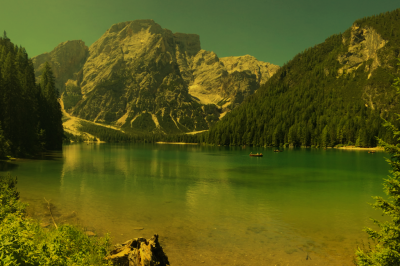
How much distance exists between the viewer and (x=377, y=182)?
56.3 meters

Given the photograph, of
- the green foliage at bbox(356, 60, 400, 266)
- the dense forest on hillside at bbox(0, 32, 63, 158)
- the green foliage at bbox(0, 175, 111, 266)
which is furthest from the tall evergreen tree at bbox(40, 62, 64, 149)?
the green foliage at bbox(356, 60, 400, 266)

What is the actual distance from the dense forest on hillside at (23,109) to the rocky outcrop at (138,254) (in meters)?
70.6

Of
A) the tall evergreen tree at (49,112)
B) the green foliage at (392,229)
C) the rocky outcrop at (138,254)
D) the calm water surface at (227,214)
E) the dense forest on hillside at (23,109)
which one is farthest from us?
the tall evergreen tree at (49,112)

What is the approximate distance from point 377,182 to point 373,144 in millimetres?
163010

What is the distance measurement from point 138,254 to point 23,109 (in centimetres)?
9124

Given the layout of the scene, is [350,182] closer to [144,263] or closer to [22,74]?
[144,263]

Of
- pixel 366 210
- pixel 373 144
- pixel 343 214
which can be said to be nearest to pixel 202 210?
pixel 343 214

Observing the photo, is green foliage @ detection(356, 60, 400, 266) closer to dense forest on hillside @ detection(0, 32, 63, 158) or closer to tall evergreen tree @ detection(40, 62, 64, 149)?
dense forest on hillside @ detection(0, 32, 63, 158)

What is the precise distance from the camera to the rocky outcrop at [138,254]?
12938 mm

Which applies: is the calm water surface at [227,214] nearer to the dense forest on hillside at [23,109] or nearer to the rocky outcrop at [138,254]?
the rocky outcrop at [138,254]

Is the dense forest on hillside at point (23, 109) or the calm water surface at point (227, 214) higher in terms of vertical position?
the dense forest on hillside at point (23, 109)

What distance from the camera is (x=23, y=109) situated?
285 feet

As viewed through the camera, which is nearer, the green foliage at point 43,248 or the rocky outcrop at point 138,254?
the green foliage at point 43,248

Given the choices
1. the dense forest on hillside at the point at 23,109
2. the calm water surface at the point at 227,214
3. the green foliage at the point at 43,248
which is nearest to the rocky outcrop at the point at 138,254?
the green foliage at the point at 43,248
